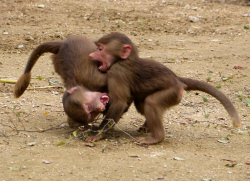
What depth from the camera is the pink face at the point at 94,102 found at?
584 centimetres

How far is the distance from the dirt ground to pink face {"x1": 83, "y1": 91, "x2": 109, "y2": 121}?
393mm

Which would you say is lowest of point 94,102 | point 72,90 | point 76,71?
point 94,102

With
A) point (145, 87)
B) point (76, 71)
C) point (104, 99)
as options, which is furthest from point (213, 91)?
point (76, 71)

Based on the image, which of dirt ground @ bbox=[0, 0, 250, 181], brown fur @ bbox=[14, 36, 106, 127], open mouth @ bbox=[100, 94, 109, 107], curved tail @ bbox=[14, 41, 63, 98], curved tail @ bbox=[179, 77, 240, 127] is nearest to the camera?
dirt ground @ bbox=[0, 0, 250, 181]

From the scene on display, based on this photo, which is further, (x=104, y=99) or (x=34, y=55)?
(x=34, y=55)

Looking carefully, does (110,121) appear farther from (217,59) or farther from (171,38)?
(171,38)

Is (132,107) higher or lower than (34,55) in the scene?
lower

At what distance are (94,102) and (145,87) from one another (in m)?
0.68

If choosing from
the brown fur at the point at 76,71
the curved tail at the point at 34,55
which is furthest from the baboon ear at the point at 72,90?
the curved tail at the point at 34,55

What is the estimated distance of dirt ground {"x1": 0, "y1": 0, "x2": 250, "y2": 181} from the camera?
16.6ft

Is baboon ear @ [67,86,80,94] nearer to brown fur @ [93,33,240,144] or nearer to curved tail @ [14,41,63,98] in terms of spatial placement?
brown fur @ [93,33,240,144]

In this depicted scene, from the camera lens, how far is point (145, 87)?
6.01 meters

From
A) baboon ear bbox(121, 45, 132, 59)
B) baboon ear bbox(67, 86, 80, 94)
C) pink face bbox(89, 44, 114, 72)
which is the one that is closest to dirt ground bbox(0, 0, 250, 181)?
baboon ear bbox(67, 86, 80, 94)

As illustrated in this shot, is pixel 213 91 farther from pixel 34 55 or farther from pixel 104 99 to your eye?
pixel 34 55
